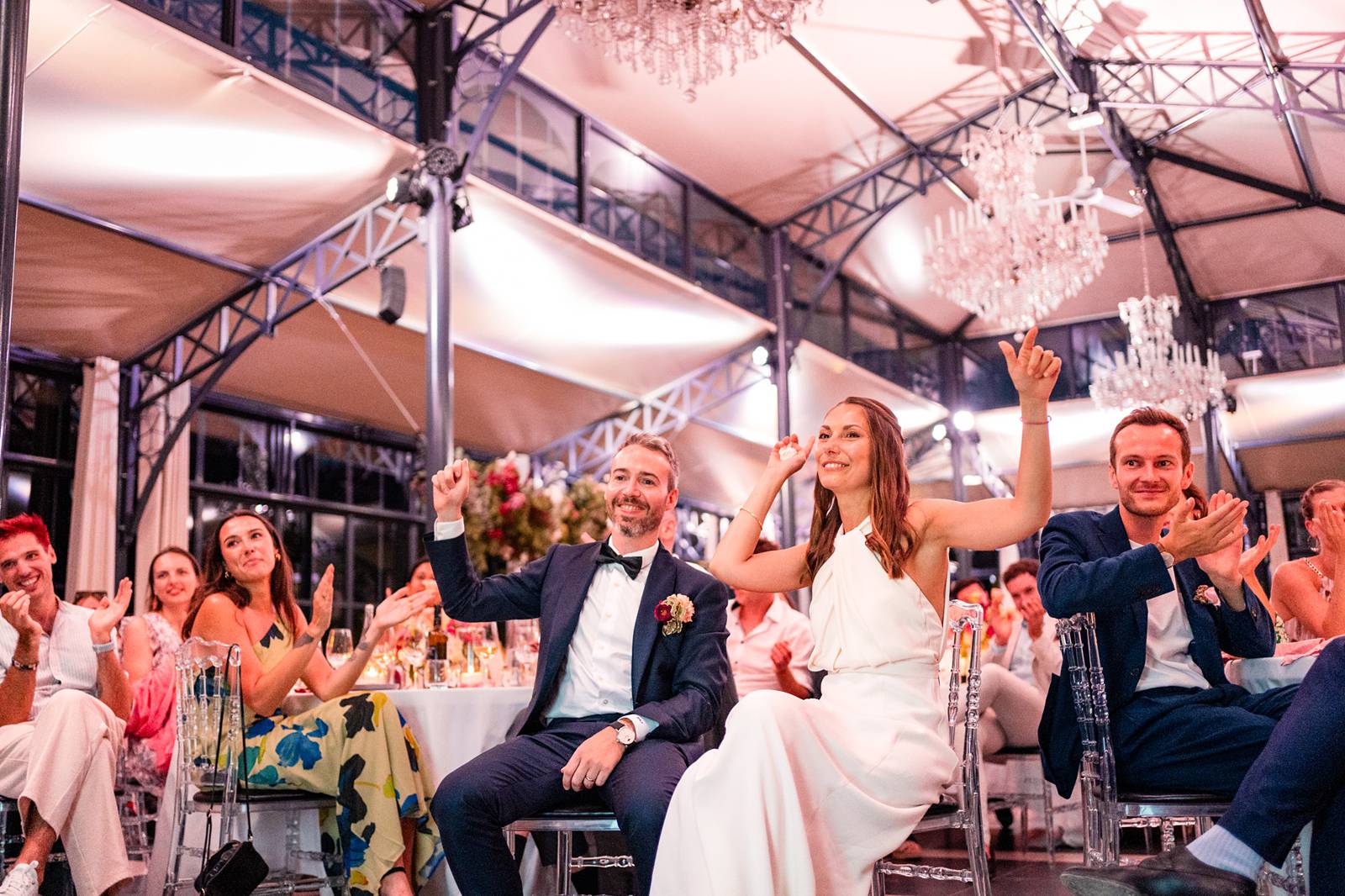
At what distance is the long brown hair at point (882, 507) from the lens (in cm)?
272

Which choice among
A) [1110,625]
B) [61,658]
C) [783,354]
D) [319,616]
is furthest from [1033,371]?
[783,354]

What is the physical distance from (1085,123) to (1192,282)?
7.04m

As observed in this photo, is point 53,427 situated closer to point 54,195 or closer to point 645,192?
point 54,195

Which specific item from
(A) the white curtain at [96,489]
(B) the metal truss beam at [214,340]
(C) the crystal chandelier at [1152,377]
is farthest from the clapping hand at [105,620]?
(C) the crystal chandelier at [1152,377]

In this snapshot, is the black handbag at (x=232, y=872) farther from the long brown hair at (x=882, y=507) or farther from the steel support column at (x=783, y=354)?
the steel support column at (x=783, y=354)

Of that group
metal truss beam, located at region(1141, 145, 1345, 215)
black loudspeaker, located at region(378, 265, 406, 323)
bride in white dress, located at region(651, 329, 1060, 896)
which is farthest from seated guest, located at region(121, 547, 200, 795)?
metal truss beam, located at region(1141, 145, 1345, 215)

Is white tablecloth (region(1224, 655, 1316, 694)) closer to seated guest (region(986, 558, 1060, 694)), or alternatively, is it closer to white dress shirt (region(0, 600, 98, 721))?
seated guest (region(986, 558, 1060, 694))

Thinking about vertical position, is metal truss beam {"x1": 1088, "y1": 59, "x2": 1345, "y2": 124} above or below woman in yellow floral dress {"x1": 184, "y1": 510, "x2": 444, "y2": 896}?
above

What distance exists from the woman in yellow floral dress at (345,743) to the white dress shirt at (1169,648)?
6.22ft

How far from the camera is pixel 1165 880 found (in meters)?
2.33

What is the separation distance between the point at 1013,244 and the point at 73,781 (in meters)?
7.27

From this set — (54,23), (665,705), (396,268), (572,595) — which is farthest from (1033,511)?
(396,268)

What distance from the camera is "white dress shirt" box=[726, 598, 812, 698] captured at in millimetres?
5324

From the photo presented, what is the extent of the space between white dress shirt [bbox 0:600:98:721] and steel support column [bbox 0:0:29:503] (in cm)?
67
